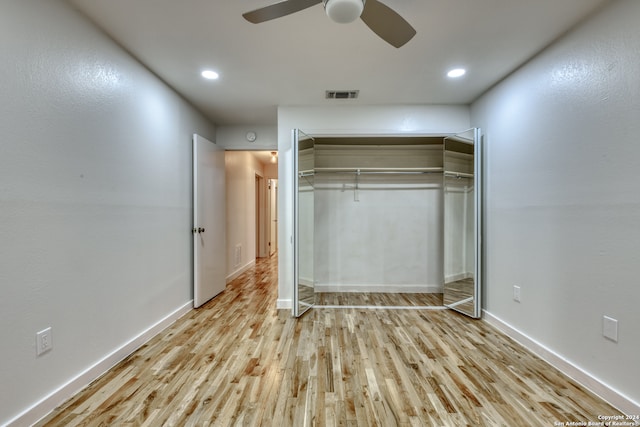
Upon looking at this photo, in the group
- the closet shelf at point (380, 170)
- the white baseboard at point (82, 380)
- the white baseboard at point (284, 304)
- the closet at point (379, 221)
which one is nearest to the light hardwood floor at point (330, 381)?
the white baseboard at point (82, 380)

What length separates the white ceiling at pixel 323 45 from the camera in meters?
1.75

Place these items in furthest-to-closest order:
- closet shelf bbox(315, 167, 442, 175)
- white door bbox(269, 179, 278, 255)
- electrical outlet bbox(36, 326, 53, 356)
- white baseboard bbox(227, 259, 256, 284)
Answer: white door bbox(269, 179, 278, 255) → white baseboard bbox(227, 259, 256, 284) → closet shelf bbox(315, 167, 442, 175) → electrical outlet bbox(36, 326, 53, 356)

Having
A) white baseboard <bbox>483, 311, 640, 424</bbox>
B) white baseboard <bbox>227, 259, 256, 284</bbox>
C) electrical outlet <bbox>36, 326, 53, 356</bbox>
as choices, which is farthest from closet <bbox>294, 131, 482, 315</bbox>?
electrical outlet <bbox>36, 326, 53, 356</bbox>

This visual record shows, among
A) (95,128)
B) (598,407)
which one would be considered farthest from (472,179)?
(95,128)

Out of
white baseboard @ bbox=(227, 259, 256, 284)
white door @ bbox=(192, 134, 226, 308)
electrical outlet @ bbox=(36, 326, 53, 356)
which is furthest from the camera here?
white baseboard @ bbox=(227, 259, 256, 284)

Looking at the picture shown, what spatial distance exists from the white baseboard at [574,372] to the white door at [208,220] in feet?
10.6

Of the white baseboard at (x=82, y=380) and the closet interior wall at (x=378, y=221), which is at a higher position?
the closet interior wall at (x=378, y=221)

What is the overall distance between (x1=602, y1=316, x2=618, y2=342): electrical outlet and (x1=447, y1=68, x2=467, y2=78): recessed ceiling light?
214 centimetres

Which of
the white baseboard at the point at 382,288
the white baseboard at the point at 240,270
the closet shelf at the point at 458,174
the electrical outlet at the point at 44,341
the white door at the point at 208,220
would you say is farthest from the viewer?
the white baseboard at the point at 240,270

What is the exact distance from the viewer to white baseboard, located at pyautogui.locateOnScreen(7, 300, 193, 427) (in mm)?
1480

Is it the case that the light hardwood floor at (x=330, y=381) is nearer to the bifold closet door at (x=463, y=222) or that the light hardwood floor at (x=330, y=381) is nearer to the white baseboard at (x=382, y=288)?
the bifold closet door at (x=463, y=222)

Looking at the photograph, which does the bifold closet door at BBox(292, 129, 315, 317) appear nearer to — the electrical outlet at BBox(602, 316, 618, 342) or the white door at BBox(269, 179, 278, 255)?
the electrical outlet at BBox(602, 316, 618, 342)

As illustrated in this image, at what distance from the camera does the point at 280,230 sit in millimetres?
3369

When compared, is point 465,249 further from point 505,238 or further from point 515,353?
point 515,353
